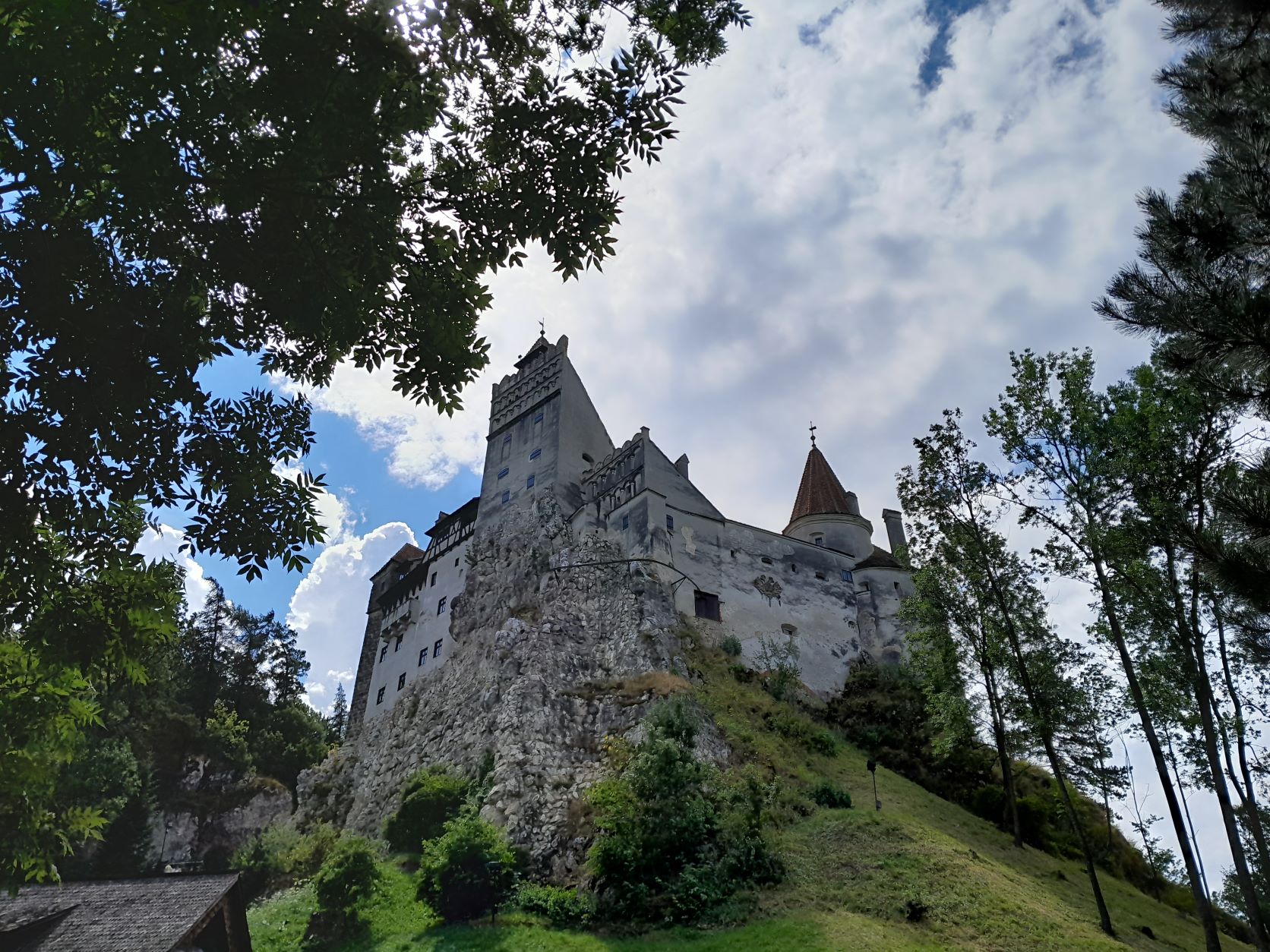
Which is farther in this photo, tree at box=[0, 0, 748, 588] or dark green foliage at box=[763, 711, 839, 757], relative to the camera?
dark green foliage at box=[763, 711, 839, 757]

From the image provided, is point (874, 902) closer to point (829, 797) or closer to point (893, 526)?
point (829, 797)

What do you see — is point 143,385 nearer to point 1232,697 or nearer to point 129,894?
point 129,894

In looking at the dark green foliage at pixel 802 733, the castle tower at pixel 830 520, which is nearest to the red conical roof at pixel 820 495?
the castle tower at pixel 830 520

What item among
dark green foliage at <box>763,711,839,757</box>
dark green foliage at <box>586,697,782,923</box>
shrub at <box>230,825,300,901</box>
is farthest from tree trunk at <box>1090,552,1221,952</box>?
shrub at <box>230,825,300,901</box>

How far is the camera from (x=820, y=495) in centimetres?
5075

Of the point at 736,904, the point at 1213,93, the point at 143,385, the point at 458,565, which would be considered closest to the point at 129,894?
the point at 736,904

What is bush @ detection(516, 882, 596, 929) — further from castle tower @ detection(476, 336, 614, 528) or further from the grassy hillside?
castle tower @ detection(476, 336, 614, 528)

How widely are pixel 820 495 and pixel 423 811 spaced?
2885 cm

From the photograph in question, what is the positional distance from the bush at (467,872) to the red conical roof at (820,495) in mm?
29035

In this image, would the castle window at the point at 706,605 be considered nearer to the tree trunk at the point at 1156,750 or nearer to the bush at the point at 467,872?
the bush at the point at 467,872

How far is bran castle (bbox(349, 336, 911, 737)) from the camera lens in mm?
41219

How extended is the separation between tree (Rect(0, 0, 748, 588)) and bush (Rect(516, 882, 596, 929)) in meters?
16.9

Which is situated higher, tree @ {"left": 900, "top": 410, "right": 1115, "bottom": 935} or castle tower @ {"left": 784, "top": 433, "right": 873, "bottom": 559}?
castle tower @ {"left": 784, "top": 433, "right": 873, "bottom": 559}

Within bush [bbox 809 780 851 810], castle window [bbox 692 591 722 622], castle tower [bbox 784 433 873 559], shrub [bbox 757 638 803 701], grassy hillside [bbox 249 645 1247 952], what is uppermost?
castle tower [bbox 784 433 873 559]
